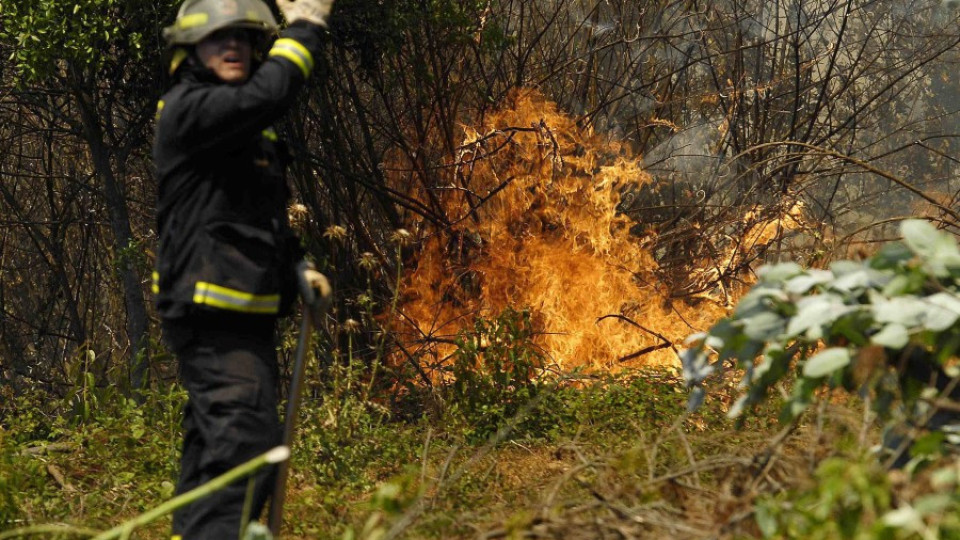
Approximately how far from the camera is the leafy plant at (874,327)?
2742mm

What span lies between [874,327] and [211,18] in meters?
2.18

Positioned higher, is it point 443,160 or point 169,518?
point 443,160

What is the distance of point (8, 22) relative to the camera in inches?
259

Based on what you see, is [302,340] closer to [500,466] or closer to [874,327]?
[874,327]

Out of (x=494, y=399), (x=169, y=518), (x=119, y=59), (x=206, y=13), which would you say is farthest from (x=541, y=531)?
(x=119, y=59)

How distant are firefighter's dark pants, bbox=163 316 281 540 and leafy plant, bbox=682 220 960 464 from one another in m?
1.34

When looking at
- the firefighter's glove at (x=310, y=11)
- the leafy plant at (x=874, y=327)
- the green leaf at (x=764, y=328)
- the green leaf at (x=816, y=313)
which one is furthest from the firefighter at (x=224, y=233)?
the green leaf at (x=816, y=313)

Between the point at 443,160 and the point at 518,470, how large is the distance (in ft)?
10.7

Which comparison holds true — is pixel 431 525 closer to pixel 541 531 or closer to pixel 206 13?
pixel 541 531

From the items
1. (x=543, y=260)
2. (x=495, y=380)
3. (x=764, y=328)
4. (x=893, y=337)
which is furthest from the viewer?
(x=543, y=260)

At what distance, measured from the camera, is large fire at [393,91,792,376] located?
26.0 ft

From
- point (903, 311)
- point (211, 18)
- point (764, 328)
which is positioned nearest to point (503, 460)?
point (211, 18)

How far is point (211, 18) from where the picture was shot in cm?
369

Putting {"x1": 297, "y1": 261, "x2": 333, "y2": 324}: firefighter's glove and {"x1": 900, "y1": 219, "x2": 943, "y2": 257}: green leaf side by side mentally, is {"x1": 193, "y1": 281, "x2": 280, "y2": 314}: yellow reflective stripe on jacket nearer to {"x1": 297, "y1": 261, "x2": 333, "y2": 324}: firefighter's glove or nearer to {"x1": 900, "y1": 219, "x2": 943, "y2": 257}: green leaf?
{"x1": 297, "y1": 261, "x2": 333, "y2": 324}: firefighter's glove
